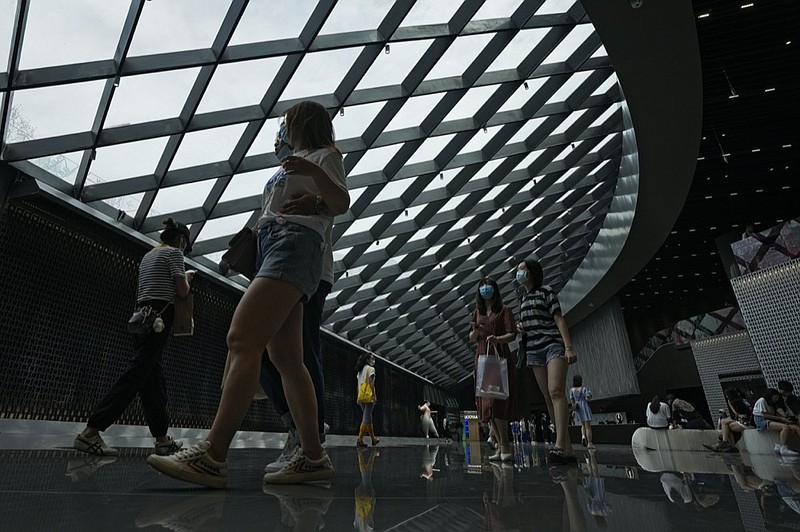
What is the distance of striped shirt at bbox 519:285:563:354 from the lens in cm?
451

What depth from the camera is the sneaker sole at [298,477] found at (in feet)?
7.26

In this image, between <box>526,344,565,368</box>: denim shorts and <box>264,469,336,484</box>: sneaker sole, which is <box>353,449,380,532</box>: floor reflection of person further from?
<box>526,344,565,368</box>: denim shorts

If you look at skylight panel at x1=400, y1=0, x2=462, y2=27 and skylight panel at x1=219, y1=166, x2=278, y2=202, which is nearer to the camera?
skylight panel at x1=400, y1=0, x2=462, y2=27

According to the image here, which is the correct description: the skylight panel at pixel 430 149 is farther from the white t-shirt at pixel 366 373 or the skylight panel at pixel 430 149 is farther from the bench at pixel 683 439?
the bench at pixel 683 439

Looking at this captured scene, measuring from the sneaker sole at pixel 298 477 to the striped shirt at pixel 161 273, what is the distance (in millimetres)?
2476

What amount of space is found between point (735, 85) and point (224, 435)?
44.0 feet

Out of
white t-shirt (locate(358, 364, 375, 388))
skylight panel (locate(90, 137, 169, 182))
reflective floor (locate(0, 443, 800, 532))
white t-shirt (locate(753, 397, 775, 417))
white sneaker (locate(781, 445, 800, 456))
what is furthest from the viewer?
white t-shirt (locate(358, 364, 375, 388))

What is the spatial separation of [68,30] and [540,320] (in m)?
6.81

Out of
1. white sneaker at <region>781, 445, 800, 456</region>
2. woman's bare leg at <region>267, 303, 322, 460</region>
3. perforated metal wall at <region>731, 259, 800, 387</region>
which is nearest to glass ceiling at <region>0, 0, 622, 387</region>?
woman's bare leg at <region>267, 303, 322, 460</region>

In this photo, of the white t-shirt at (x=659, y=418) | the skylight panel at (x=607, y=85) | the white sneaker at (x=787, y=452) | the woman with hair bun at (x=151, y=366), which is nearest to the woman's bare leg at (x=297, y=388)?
the woman with hair bun at (x=151, y=366)

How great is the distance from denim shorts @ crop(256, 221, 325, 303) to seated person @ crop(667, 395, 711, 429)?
1325 cm

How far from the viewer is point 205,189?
9.40 meters

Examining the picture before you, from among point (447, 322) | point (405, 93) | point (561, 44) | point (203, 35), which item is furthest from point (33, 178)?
point (447, 322)

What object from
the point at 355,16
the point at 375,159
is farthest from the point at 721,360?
the point at 355,16
